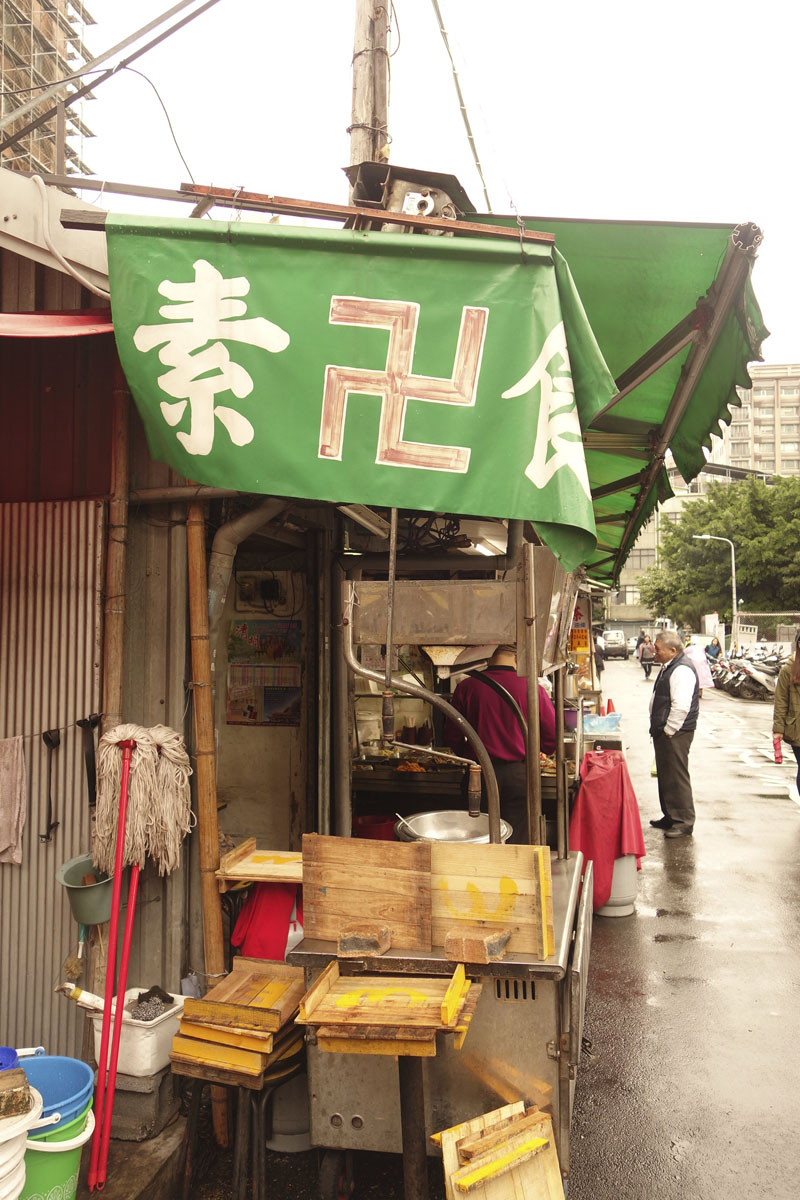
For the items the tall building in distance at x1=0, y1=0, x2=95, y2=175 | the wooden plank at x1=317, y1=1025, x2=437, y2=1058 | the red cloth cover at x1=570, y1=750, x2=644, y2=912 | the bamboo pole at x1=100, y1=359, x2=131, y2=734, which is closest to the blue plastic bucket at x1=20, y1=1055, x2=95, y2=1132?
the wooden plank at x1=317, y1=1025, x2=437, y2=1058

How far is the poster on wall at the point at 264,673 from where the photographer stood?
678cm

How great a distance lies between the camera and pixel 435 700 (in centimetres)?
344

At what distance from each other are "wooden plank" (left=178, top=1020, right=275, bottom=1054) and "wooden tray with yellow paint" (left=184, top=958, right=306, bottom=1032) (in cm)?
2

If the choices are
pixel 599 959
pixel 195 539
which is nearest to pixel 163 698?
pixel 195 539

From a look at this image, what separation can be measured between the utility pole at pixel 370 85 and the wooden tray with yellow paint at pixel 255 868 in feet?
13.2

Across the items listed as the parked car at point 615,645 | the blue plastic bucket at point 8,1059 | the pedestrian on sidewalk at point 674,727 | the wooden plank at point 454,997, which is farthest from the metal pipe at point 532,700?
the parked car at point 615,645

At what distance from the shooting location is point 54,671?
168 inches

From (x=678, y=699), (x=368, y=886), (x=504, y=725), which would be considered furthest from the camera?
(x=678, y=699)

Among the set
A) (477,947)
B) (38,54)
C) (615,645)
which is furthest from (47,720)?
(615,645)

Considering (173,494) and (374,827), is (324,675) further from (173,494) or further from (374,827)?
(173,494)

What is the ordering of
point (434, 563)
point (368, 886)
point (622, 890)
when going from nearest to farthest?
1. point (368, 886)
2. point (434, 563)
3. point (622, 890)

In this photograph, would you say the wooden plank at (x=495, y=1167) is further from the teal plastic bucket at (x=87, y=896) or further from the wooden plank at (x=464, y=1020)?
the teal plastic bucket at (x=87, y=896)

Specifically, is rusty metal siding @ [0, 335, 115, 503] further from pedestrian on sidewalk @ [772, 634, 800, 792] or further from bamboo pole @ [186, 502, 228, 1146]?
pedestrian on sidewalk @ [772, 634, 800, 792]

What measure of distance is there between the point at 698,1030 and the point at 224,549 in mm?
4067
